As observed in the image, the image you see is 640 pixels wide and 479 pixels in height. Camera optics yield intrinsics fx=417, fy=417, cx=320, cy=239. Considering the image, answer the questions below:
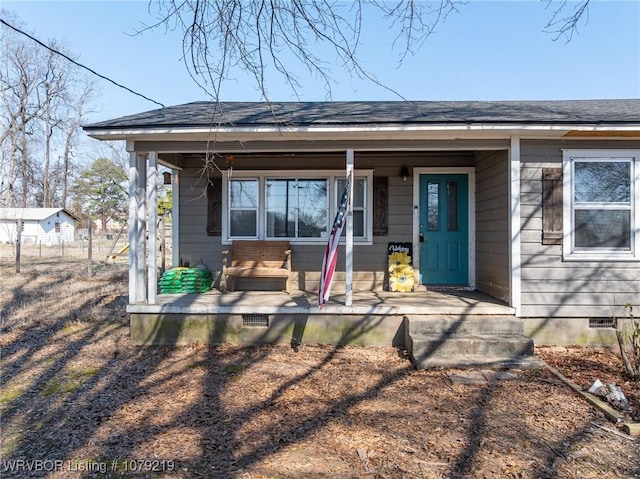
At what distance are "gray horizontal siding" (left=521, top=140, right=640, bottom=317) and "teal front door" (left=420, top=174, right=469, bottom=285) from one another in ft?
5.72

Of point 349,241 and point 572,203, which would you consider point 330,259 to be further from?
point 572,203

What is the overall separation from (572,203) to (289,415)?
14.6 feet

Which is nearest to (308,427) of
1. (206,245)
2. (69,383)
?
(69,383)

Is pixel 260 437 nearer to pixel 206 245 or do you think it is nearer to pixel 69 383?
pixel 69 383

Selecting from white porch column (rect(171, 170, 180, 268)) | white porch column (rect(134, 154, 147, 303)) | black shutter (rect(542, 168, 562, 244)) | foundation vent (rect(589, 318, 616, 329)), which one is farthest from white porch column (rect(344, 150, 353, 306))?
white porch column (rect(171, 170, 180, 268))

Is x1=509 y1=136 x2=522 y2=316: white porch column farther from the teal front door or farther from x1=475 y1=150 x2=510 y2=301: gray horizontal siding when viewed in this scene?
the teal front door

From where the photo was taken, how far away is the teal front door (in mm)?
7113

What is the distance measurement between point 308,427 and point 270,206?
4510 mm

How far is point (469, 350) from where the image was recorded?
4773 mm

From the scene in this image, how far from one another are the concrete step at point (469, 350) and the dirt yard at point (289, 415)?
19 cm

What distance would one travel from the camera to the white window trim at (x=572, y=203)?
5359 millimetres

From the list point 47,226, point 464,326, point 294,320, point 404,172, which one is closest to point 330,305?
point 294,320

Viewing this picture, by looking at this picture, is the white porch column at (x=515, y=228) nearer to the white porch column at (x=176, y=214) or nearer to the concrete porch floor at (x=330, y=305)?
the concrete porch floor at (x=330, y=305)

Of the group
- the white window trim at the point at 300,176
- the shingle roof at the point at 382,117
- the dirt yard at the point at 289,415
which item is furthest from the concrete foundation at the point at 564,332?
the white window trim at the point at 300,176
